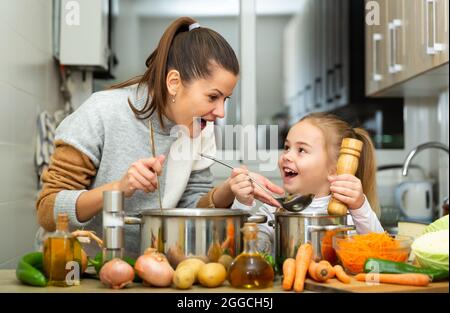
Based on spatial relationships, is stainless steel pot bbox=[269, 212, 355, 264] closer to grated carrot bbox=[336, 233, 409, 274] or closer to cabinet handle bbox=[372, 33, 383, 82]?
grated carrot bbox=[336, 233, 409, 274]

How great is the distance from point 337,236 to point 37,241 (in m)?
1.24

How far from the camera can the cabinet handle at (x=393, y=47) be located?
237 cm

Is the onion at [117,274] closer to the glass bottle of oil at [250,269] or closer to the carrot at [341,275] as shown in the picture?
the glass bottle of oil at [250,269]

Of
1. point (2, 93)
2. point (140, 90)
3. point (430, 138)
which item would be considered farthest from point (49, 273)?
point (430, 138)

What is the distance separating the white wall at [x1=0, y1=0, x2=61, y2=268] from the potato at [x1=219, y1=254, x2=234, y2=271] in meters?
0.88

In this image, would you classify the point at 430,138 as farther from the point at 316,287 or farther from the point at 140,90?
the point at 316,287

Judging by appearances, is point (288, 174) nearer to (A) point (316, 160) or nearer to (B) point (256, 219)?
(A) point (316, 160)

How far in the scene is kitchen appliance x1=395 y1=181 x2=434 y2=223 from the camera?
254 centimetres

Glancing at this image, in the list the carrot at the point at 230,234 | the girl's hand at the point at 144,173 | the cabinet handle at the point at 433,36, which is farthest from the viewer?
the cabinet handle at the point at 433,36

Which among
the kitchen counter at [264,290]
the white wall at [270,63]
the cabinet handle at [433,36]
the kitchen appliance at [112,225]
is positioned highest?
the white wall at [270,63]

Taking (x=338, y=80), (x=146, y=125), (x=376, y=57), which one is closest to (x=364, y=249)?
(x=146, y=125)

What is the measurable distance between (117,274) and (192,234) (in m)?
0.12

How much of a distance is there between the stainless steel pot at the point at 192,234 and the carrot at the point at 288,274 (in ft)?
0.28

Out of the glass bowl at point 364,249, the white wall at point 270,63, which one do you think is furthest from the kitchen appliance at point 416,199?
the glass bowl at point 364,249
